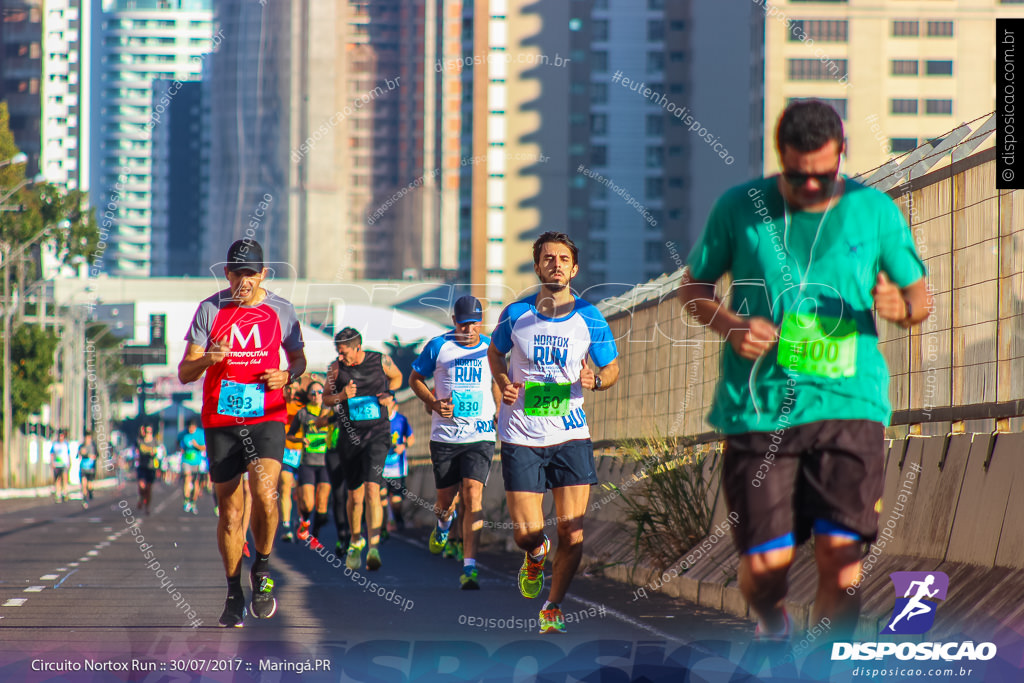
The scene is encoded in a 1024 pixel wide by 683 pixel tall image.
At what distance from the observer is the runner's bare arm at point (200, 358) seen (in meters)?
9.00

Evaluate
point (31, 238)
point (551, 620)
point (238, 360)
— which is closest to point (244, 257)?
point (238, 360)

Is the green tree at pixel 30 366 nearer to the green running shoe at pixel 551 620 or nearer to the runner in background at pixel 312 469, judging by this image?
the runner in background at pixel 312 469

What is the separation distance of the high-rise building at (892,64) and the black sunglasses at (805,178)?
103 metres

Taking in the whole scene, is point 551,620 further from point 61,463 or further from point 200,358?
point 61,463

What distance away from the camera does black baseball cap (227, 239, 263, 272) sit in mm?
9172

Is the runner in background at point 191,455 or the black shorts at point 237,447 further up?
the black shorts at point 237,447

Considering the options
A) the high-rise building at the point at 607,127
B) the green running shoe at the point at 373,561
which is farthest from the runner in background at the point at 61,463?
the high-rise building at the point at 607,127

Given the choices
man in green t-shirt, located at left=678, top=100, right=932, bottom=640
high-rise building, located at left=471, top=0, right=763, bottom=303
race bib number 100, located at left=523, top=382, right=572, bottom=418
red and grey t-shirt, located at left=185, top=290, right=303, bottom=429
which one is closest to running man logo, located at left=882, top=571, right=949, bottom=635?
man in green t-shirt, located at left=678, top=100, right=932, bottom=640

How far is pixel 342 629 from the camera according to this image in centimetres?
948

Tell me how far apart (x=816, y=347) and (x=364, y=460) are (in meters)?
9.69

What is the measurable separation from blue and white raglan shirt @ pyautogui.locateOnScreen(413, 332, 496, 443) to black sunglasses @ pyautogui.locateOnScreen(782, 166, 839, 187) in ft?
25.0

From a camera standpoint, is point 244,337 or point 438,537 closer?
point 244,337

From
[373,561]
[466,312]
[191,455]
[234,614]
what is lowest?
[191,455]

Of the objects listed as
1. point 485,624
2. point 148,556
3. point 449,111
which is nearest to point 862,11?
point 449,111
